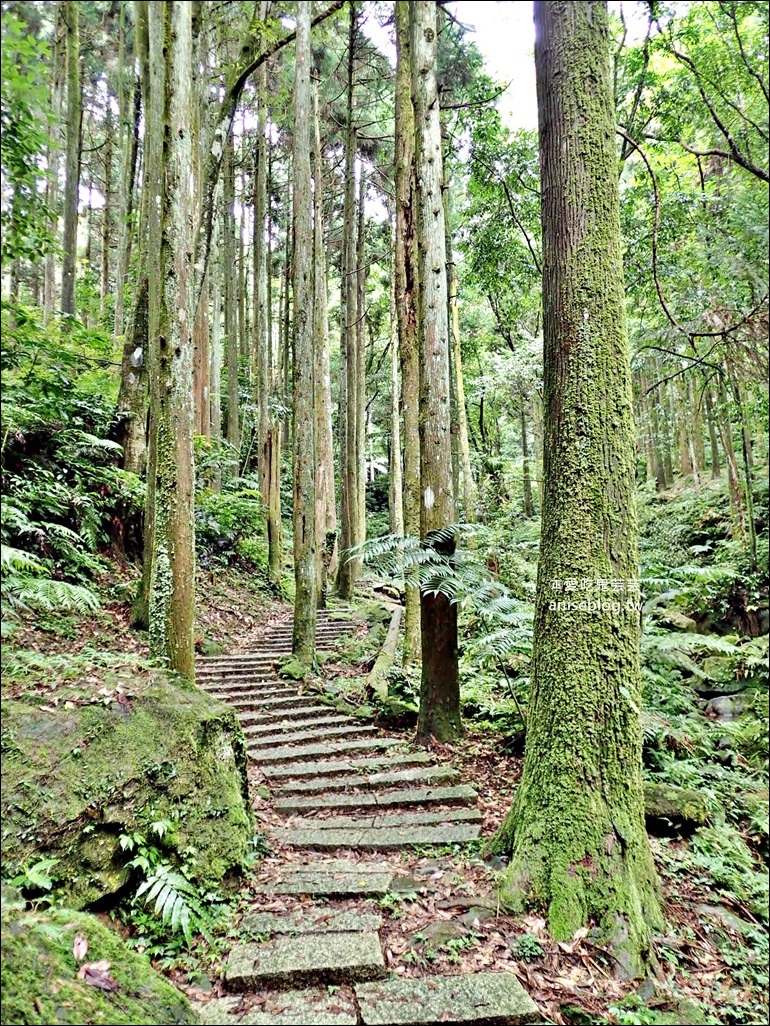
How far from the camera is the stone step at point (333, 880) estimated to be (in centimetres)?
344

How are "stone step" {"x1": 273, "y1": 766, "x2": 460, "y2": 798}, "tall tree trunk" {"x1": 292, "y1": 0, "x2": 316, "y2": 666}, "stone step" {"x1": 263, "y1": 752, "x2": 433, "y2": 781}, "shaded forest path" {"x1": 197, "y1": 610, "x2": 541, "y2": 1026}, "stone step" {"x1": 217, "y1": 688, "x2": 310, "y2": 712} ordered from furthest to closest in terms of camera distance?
"tall tree trunk" {"x1": 292, "y1": 0, "x2": 316, "y2": 666} < "stone step" {"x1": 217, "y1": 688, "x2": 310, "y2": 712} < "stone step" {"x1": 263, "y1": 752, "x2": 433, "y2": 781} < "stone step" {"x1": 273, "y1": 766, "x2": 460, "y2": 798} < "shaded forest path" {"x1": 197, "y1": 610, "x2": 541, "y2": 1026}

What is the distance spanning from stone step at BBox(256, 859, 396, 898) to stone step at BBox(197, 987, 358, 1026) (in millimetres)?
896

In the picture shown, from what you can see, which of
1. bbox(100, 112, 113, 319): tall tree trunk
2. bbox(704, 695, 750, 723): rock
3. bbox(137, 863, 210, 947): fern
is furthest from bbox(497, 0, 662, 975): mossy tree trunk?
bbox(100, 112, 113, 319): tall tree trunk

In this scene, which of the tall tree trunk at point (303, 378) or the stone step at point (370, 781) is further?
the tall tree trunk at point (303, 378)

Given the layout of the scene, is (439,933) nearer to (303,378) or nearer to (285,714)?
(285,714)

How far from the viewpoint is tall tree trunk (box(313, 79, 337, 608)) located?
1252 centimetres

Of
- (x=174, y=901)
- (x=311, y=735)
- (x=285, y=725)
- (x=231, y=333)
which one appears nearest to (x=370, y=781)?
(x=311, y=735)

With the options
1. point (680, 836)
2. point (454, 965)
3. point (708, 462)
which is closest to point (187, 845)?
point (454, 965)

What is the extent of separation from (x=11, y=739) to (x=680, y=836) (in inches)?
182

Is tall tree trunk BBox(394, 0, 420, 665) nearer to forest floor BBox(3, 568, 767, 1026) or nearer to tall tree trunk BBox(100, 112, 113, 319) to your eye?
forest floor BBox(3, 568, 767, 1026)

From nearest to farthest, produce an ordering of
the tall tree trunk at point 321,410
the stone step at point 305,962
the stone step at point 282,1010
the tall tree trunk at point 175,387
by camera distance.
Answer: the stone step at point 282,1010, the stone step at point 305,962, the tall tree trunk at point 175,387, the tall tree trunk at point 321,410

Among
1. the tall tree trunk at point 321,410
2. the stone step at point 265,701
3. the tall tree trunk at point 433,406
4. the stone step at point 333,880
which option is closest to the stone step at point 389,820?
the stone step at point 333,880

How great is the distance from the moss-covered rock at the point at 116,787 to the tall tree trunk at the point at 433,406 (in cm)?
229

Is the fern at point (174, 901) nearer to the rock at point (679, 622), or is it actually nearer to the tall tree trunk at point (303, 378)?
the tall tree trunk at point (303, 378)
